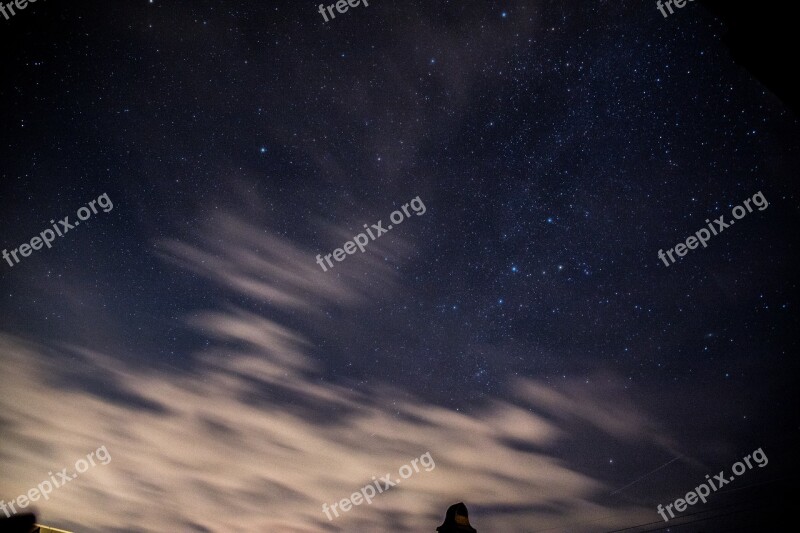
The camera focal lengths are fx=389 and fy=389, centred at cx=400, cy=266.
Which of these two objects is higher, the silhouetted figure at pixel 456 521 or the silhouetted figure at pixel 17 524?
the silhouetted figure at pixel 17 524

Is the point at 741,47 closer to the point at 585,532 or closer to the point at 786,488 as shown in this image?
the point at 786,488

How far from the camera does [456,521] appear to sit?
7574 millimetres

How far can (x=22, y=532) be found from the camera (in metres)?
9.10

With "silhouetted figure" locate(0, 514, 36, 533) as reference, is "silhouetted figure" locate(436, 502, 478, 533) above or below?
below

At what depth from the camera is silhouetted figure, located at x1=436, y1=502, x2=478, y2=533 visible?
749 centimetres

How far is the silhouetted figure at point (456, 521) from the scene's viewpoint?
749 cm

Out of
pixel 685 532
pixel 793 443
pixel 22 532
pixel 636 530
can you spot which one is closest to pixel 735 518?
pixel 685 532

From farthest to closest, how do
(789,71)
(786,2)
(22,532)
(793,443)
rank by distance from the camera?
(793,443) < (22,532) < (789,71) < (786,2)

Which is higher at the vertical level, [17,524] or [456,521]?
[17,524]

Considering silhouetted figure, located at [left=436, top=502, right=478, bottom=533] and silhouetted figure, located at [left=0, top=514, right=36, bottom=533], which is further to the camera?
silhouetted figure, located at [left=0, top=514, right=36, bottom=533]

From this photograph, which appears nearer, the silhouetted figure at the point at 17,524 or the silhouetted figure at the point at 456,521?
the silhouetted figure at the point at 456,521

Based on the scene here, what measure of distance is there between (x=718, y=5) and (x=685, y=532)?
100 meters

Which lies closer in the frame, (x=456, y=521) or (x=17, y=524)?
(x=456, y=521)

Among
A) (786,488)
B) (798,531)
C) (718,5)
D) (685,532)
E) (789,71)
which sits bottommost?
(685,532)
